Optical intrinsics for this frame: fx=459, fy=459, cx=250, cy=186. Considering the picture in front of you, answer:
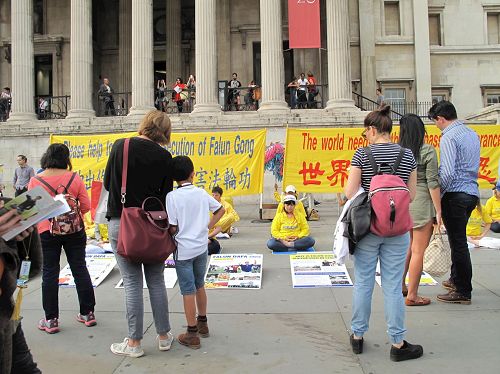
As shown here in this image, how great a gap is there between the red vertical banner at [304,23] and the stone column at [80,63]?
9.10 m

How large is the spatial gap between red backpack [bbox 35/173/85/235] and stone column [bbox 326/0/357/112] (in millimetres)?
15610

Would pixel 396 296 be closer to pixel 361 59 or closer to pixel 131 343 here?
pixel 131 343

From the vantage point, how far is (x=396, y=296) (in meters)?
3.67

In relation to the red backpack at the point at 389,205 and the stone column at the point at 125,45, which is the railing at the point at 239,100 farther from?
the red backpack at the point at 389,205

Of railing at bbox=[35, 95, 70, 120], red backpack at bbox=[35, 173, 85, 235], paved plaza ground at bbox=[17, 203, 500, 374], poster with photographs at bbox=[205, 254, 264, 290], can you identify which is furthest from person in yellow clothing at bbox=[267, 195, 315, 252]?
railing at bbox=[35, 95, 70, 120]

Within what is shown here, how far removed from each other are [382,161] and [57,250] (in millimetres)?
3241

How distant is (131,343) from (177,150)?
26.3 feet

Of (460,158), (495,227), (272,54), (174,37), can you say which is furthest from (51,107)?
(460,158)

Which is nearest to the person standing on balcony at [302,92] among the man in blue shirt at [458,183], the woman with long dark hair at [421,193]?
the man in blue shirt at [458,183]

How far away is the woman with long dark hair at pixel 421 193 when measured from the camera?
4723 mm

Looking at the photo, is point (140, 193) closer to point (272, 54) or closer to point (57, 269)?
point (57, 269)

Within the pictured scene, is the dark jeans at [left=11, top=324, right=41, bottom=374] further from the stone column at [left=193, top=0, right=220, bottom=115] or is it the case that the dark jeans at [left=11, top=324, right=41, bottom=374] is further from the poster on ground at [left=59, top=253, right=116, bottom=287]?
the stone column at [left=193, top=0, right=220, bottom=115]

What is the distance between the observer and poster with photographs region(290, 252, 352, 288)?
19.8 feet

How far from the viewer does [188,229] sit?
4.09m
